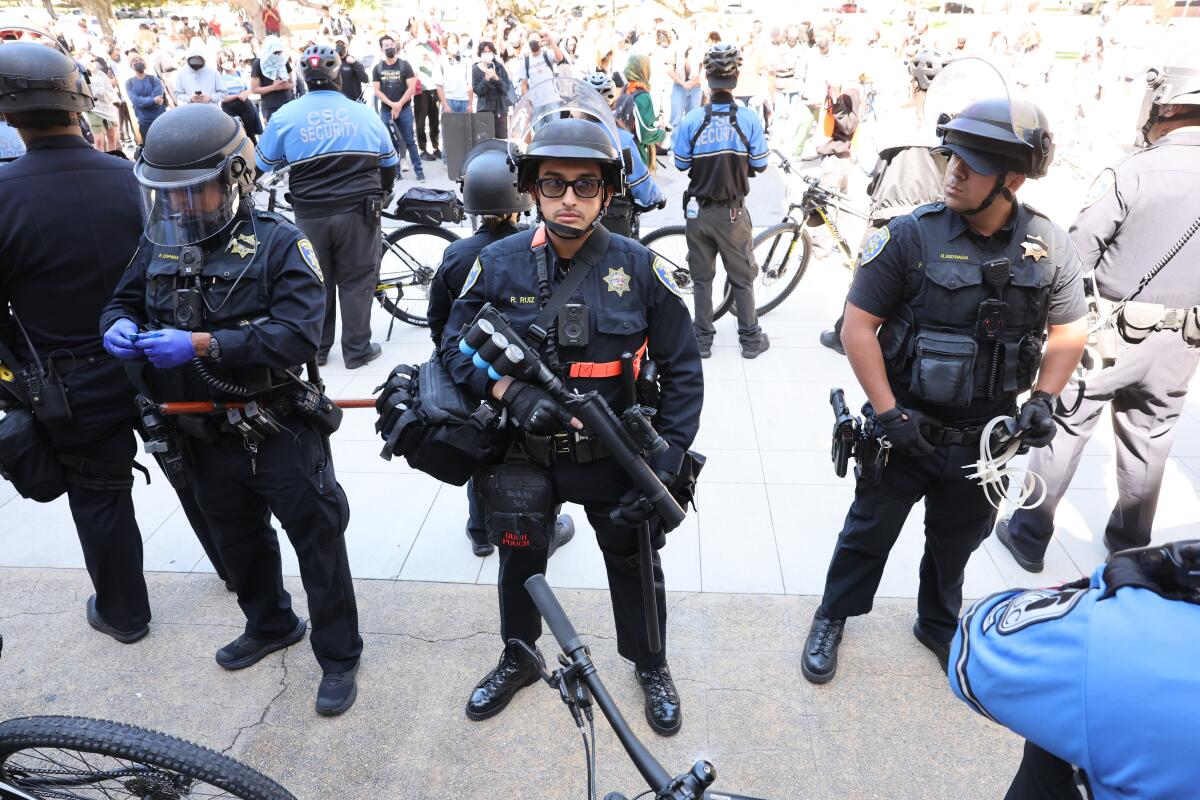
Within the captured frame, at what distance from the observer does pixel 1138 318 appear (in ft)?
11.1

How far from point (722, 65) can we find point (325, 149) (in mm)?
2670

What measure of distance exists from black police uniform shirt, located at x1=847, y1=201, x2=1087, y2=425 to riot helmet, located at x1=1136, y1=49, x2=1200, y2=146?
1.11m

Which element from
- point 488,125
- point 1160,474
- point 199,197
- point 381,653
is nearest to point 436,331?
point 199,197

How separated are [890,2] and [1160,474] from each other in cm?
2868

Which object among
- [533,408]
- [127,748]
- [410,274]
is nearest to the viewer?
[127,748]

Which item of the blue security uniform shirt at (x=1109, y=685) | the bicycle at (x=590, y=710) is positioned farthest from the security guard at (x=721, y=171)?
the blue security uniform shirt at (x=1109, y=685)

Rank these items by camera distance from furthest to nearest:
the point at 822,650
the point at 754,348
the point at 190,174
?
1. the point at 754,348
2. the point at 822,650
3. the point at 190,174

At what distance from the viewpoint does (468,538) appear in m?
4.13

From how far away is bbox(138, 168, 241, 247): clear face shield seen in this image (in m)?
2.60

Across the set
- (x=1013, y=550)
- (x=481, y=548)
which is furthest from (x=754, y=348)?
(x=481, y=548)

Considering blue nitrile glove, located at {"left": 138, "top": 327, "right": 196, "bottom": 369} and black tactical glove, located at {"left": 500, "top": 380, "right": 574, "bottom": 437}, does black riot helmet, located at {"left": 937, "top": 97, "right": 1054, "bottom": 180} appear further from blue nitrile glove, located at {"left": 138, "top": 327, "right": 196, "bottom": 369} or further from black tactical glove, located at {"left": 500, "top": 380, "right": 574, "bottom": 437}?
blue nitrile glove, located at {"left": 138, "top": 327, "right": 196, "bottom": 369}

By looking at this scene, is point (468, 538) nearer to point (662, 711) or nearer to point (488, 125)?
point (662, 711)

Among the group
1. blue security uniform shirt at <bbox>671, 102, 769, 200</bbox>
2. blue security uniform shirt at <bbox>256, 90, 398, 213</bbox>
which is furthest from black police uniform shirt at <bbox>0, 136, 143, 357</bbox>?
blue security uniform shirt at <bbox>671, 102, 769, 200</bbox>

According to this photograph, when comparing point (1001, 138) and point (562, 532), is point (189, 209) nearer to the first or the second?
point (562, 532)
